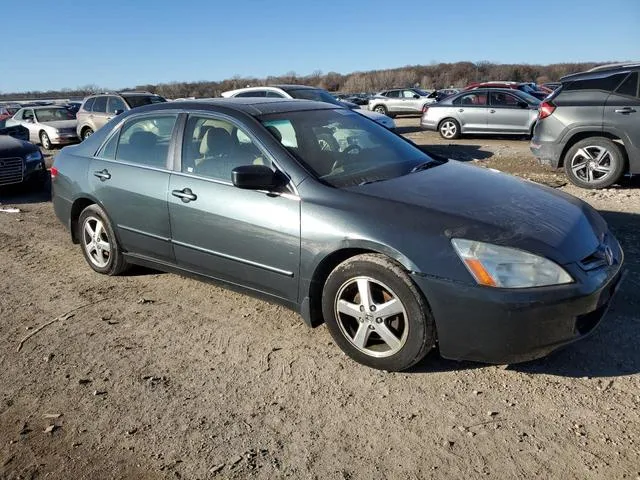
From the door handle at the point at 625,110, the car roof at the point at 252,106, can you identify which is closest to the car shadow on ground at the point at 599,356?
the car roof at the point at 252,106

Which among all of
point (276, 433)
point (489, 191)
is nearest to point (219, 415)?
point (276, 433)

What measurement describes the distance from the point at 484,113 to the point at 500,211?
12.6 m

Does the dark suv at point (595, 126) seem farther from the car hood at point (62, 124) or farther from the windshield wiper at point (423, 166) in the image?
the car hood at point (62, 124)

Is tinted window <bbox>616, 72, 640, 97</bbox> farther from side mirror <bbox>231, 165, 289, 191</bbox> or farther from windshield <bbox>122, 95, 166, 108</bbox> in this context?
windshield <bbox>122, 95, 166, 108</bbox>

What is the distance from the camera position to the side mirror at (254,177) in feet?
11.3

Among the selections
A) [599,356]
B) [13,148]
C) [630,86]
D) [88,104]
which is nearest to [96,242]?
[599,356]

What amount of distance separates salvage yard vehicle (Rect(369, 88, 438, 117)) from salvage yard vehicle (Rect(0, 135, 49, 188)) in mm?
19699

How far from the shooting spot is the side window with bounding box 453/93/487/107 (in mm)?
14992

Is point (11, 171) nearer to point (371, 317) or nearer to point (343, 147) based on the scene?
point (343, 147)

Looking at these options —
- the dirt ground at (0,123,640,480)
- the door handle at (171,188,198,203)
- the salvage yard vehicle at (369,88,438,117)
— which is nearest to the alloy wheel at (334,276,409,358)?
the dirt ground at (0,123,640,480)

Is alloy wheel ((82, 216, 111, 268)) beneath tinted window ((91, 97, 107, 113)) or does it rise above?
beneath

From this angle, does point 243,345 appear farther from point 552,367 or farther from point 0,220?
point 0,220

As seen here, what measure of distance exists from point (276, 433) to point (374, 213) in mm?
1364

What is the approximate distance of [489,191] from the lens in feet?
11.7
